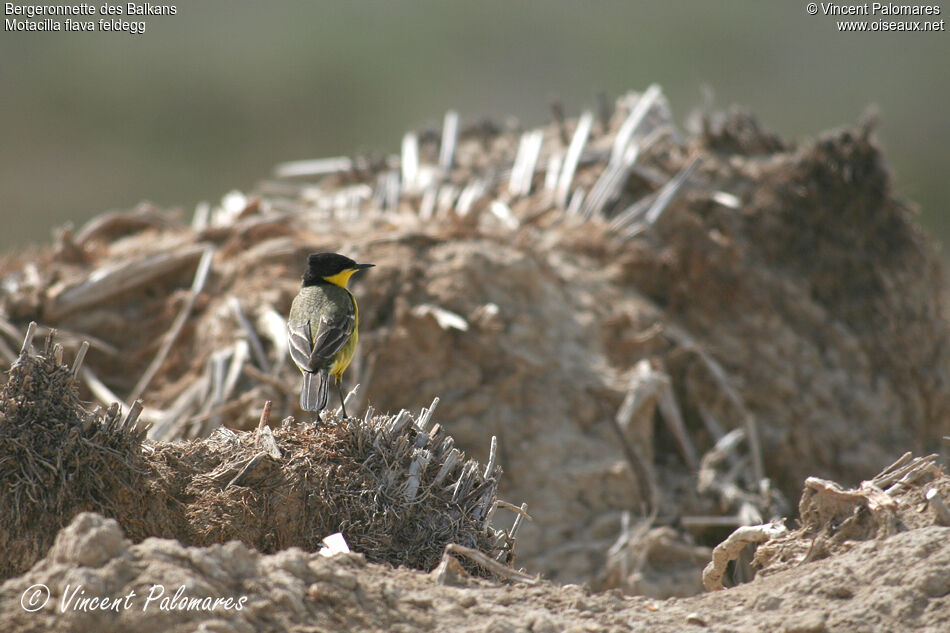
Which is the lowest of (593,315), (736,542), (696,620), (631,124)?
(593,315)

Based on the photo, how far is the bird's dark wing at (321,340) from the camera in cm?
655

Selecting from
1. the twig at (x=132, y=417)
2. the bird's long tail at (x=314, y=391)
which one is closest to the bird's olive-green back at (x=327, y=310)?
the bird's long tail at (x=314, y=391)

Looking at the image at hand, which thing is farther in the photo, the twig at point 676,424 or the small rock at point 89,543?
the twig at point 676,424

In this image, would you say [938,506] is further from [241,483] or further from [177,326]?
[177,326]

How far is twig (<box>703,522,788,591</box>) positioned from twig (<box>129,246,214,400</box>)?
17.8 ft

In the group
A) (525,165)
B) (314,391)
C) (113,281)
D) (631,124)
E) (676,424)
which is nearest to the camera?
(314,391)

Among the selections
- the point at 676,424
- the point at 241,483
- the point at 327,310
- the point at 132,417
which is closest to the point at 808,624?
the point at 241,483

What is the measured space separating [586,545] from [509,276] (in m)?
2.43

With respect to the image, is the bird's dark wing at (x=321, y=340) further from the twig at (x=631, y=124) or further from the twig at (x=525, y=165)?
the twig at (x=631, y=124)

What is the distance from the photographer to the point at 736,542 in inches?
205

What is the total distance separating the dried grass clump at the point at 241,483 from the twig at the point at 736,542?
0.96 meters

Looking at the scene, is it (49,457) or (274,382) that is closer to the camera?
(49,457)

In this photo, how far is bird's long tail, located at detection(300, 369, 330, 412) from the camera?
614 centimetres

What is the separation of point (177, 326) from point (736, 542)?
19.3ft
